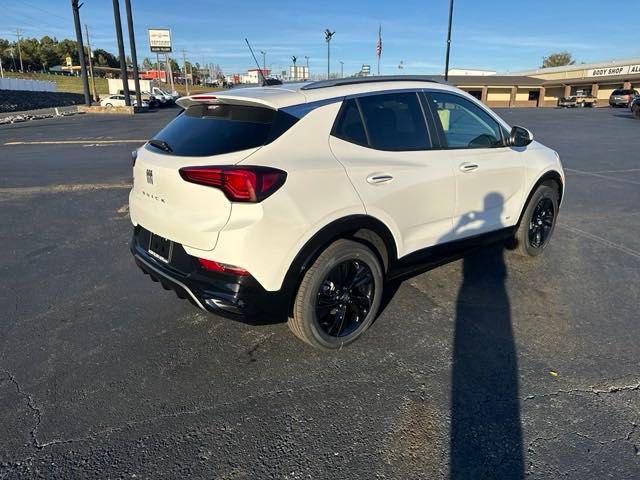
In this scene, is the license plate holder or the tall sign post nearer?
the license plate holder

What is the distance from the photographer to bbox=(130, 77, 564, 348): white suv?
8.71 ft

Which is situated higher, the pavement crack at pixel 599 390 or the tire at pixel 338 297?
the tire at pixel 338 297

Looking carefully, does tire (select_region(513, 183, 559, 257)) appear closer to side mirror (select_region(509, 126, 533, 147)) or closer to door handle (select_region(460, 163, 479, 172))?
side mirror (select_region(509, 126, 533, 147))

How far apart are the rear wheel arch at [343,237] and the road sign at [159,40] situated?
6134 cm

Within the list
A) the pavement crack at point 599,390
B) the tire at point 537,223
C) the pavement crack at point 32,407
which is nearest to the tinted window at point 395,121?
the tire at point 537,223

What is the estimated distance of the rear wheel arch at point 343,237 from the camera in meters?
2.80

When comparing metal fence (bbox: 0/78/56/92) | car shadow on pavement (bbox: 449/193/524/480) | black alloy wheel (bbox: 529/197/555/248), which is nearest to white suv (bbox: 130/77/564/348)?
car shadow on pavement (bbox: 449/193/524/480)

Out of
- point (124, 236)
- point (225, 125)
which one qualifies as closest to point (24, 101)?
point (124, 236)

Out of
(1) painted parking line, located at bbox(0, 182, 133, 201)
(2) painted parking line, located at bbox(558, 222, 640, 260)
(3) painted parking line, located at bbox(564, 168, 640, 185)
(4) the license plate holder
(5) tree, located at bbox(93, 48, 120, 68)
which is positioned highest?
(5) tree, located at bbox(93, 48, 120, 68)

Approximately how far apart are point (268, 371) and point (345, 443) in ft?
2.59

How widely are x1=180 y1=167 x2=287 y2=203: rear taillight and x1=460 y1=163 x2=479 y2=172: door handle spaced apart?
174 cm

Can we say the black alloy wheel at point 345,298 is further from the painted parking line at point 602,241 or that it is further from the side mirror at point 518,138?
the painted parking line at point 602,241

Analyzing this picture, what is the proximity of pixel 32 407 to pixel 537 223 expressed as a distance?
4.72 meters

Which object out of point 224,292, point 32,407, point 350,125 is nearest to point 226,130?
point 350,125
